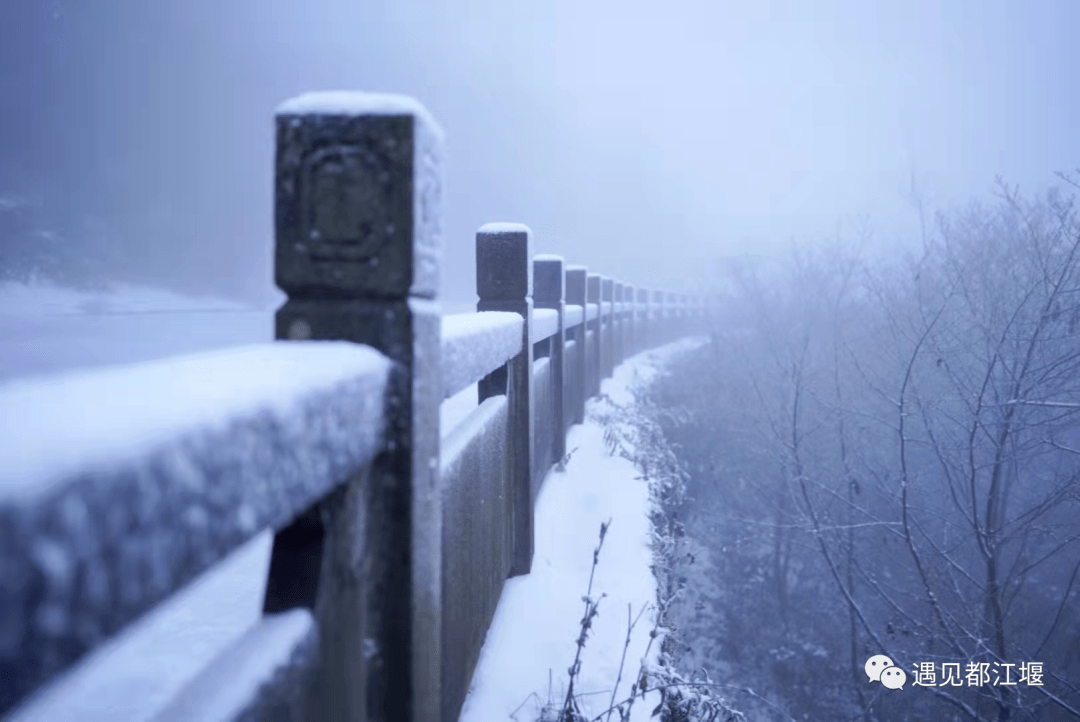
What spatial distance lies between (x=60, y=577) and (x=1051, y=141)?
132m

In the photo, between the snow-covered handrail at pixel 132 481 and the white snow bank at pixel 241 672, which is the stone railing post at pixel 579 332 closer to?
the white snow bank at pixel 241 672

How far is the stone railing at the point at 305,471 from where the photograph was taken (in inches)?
18.6

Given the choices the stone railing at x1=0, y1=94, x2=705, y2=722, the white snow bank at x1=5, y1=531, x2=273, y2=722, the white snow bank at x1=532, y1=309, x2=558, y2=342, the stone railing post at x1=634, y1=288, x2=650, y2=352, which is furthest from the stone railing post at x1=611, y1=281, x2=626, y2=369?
the stone railing at x1=0, y1=94, x2=705, y2=722

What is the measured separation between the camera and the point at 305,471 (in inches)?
32.8

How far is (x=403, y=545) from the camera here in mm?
1268

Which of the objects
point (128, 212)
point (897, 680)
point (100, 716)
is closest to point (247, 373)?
point (100, 716)

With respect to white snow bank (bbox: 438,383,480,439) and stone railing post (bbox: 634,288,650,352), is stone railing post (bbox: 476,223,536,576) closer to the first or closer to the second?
white snow bank (bbox: 438,383,480,439)

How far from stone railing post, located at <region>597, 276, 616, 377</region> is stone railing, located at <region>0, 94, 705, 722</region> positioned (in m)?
6.67

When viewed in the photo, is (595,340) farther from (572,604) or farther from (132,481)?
(132,481)

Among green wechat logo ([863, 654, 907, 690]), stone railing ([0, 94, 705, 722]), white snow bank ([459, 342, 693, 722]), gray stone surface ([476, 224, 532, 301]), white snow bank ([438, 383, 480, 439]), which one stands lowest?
green wechat logo ([863, 654, 907, 690])

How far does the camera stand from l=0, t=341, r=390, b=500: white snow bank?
0.46m

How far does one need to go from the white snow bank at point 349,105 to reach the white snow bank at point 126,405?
17.5 inches

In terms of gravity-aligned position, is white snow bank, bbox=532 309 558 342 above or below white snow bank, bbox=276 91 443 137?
below

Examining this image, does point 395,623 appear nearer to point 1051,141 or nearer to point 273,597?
point 273,597
